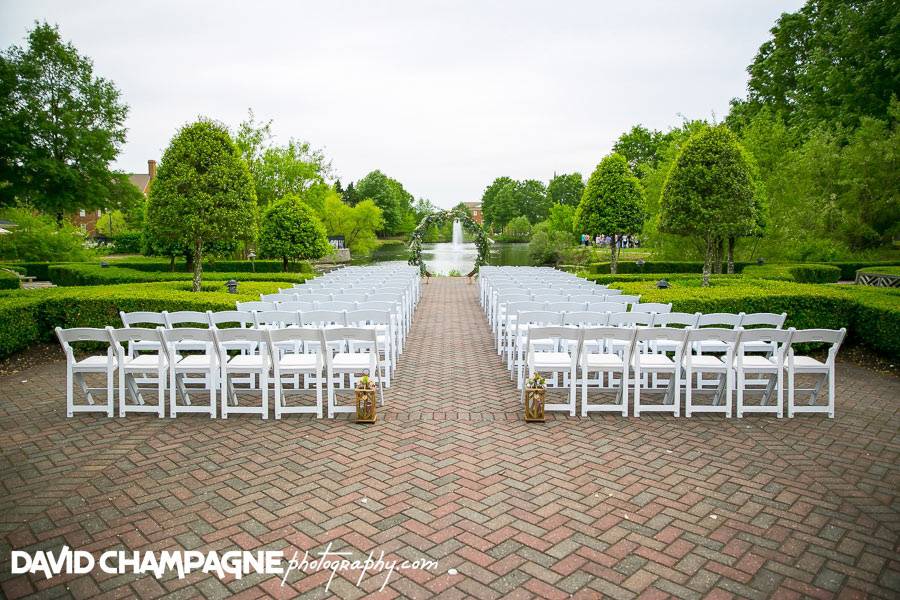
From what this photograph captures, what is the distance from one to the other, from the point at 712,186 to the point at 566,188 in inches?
3441

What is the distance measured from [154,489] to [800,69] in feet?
121

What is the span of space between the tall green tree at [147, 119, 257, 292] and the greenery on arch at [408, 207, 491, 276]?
13.2 metres

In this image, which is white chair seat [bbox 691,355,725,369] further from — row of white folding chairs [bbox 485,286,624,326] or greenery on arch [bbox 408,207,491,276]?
greenery on arch [bbox 408,207,491,276]

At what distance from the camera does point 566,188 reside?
316 feet

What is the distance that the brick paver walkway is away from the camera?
315 cm

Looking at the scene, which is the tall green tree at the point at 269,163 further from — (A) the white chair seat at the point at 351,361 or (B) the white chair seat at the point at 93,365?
(A) the white chair seat at the point at 351,361

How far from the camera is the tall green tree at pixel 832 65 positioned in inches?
989

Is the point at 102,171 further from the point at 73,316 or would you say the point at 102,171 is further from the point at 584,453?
the point at 584,453

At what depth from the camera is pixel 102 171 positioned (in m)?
31.8

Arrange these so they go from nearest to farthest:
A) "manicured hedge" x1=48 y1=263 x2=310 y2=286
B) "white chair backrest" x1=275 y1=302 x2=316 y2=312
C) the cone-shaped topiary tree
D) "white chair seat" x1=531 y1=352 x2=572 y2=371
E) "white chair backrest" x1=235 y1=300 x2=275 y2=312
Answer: "white chair seat" x1=531 y1=352 x2=572 y2=371 → "white chair backrest" x1=235 y1=300 x2=275 y2=312 → "white chair backrest" x1=275 y1=302 x2=316 y2=312 → "manicured hedge" x1=48 y1=263 x2=310 y2=286 → the cone-shaped topiary tree

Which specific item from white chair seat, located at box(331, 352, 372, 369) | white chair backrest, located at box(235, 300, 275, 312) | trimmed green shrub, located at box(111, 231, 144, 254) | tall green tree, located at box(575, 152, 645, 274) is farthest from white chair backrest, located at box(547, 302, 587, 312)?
trimmed green shrub, located at box(111, 231, 144, 254)

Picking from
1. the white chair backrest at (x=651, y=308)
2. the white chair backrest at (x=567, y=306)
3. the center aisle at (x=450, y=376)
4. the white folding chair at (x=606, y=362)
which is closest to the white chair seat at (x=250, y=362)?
the center aisle at (x=450, y=376)

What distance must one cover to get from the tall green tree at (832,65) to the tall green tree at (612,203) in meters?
10.0

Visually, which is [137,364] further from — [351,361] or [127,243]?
[127,243]
